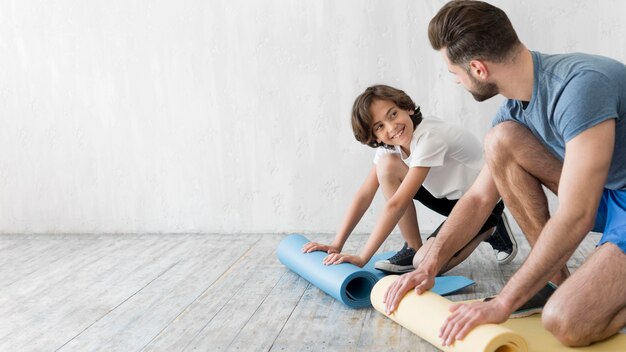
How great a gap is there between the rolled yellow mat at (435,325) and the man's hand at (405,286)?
Result: 0.01 metres

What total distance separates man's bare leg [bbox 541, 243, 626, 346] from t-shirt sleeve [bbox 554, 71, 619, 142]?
0.36 m

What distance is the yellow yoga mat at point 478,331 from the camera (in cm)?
180

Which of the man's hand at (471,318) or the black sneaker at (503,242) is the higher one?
the man's hand at (471,318)

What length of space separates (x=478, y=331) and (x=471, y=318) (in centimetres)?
5

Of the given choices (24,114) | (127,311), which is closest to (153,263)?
(127,311)

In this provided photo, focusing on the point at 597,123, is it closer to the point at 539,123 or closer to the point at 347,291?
the point at 539,123

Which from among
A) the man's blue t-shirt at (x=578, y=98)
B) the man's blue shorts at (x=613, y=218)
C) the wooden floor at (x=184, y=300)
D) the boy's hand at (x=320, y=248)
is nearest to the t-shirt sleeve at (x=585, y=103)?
the man's blue t-shirt at (x=578, y=98)

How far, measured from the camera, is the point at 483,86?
6.58 feet

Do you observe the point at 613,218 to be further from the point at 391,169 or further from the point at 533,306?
the point at 391,169

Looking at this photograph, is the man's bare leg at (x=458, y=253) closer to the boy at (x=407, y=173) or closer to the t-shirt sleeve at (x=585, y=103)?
the boy at (x=407, y=173)

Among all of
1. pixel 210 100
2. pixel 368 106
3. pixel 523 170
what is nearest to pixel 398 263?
pixel 368 106

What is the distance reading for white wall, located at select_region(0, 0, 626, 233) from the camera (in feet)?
12.2

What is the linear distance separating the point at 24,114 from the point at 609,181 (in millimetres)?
3282

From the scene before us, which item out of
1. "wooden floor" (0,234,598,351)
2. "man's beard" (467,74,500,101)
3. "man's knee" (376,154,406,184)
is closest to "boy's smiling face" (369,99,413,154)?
"man's knee" (376,154,406,184)
